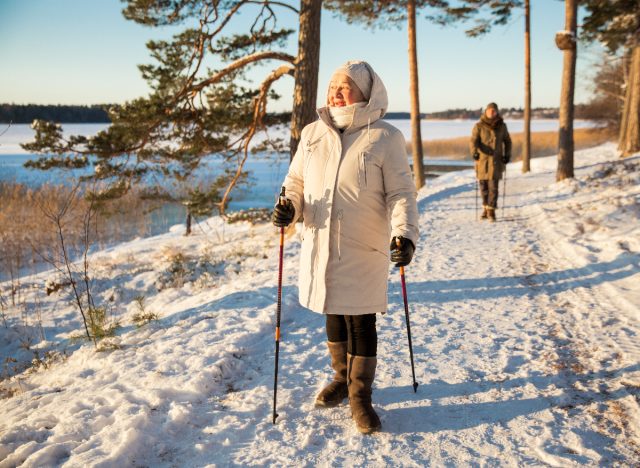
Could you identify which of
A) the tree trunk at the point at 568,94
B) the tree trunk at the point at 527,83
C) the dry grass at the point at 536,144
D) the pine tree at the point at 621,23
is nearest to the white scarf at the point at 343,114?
the tree trunk at the point at 568,94

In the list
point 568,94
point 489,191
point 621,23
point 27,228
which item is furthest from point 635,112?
point 27,228

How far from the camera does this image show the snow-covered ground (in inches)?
101

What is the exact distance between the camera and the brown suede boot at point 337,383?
299cm

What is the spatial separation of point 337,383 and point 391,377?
21.0 inches

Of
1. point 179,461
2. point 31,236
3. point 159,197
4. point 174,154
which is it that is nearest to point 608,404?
point 179,461

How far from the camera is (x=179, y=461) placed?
2482 millimetres

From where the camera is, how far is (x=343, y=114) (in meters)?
2.65

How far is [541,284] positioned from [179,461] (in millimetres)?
4404

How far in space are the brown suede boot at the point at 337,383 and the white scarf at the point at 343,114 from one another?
138cm

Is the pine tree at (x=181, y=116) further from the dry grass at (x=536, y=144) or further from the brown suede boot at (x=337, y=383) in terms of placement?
the dry grass at (x=536, y=144)

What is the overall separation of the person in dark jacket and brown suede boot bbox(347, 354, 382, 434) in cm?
655

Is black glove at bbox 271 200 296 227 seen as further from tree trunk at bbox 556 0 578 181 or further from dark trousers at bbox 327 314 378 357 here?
tree trunk at bbox 556 0 578 181

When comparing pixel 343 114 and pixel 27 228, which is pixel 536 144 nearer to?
pixel 27 228

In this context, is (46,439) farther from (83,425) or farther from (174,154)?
(174,154)
